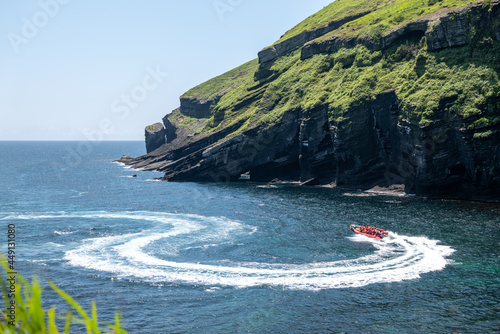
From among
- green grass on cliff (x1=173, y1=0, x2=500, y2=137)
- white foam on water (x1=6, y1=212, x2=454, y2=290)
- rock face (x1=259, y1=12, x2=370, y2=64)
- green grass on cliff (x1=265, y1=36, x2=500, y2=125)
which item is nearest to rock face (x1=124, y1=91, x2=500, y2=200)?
green grass on cliff (x1=173, y1=0, x2=500, y2=137)

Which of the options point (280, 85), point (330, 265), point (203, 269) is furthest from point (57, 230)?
point (280, 85)

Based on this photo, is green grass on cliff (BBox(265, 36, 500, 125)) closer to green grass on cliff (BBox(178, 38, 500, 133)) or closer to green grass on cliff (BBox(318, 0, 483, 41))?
green grass on cliff (BBox(178, 38, 500, 133))

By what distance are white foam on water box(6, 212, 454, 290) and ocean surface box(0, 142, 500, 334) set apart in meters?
0.24

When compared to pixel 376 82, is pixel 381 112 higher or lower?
lower

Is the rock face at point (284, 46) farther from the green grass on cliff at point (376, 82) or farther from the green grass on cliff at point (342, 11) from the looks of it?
the green grass on cliff at point (376, 82)

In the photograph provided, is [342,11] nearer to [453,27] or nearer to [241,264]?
[453,27]

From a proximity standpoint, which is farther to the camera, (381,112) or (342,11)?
(342,11)

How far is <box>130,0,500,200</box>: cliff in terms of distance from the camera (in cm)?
9088

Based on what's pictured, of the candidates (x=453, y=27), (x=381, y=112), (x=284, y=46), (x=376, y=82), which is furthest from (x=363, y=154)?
(x=284, y=46)

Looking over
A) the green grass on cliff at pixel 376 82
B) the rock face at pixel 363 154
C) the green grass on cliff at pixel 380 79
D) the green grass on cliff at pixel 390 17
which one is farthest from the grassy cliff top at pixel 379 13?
the rock face at pixel 363 154

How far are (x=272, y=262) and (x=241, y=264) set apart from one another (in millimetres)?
4075

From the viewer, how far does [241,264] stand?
55.3 metres

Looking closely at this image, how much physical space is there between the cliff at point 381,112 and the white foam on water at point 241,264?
34.1 meters

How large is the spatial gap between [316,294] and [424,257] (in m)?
19.1
